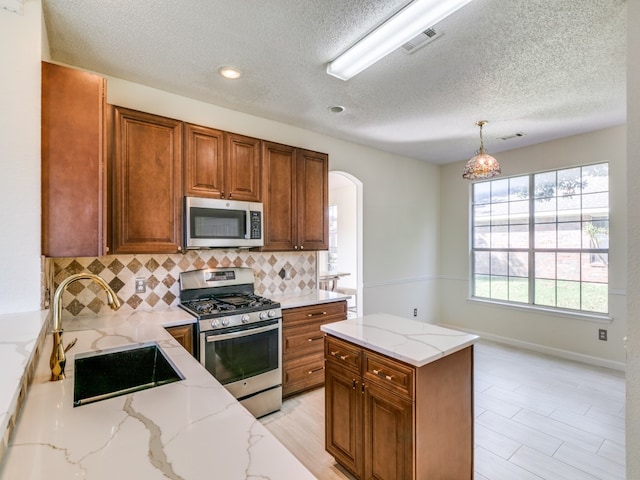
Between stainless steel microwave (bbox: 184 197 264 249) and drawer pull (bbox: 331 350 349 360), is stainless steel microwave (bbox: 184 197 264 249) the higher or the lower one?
the higher one

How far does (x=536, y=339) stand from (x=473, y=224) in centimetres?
190

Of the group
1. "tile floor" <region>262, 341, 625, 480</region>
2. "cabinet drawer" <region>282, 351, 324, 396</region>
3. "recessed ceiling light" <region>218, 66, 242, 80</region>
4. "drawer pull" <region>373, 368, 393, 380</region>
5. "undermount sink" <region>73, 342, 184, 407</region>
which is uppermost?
"recessed ceiling light" <region>218, 66, 242, 80</region>

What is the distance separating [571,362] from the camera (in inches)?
155

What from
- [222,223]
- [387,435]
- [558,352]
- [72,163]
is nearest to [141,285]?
[222,223]

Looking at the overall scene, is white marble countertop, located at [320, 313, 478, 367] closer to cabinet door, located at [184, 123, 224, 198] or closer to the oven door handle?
the oven door handle

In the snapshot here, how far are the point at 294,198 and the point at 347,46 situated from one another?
1.49m

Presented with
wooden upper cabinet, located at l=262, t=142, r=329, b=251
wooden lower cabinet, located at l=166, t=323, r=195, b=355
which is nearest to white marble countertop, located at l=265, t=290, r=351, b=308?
wooden upper cabinet, located at l=262, t=142, r=329, b=251

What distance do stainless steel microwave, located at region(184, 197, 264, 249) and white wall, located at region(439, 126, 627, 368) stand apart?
3778 mm

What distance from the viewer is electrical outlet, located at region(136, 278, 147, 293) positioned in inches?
102

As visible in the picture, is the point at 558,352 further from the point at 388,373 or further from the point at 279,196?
the point at 279,196

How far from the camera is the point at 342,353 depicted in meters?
1.97

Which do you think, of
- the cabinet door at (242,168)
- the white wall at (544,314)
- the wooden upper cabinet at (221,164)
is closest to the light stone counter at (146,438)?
the wooden upper cabinet at (221,164)

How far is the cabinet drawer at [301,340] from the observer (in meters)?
2.86

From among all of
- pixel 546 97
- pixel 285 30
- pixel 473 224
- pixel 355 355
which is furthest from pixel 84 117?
pixel 473 224
